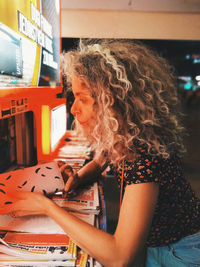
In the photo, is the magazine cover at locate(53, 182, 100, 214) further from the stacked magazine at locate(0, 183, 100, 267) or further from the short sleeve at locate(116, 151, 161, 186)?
the short sleeve at locate(116, 151, 161, 186)

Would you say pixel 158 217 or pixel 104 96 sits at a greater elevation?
pixel 104 96

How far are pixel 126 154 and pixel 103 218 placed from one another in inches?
14.7

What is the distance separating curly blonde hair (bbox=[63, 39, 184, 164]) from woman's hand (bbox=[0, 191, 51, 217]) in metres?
0.34

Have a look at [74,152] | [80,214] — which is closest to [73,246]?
[80,214]

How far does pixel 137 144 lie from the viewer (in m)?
0.96

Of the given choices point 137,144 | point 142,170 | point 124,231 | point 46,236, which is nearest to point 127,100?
point 137,144

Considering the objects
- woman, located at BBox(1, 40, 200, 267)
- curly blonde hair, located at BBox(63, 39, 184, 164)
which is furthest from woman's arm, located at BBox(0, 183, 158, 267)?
curly blonde hair, located at BBox(63, 39, 184, 164)

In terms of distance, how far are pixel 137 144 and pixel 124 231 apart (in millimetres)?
348

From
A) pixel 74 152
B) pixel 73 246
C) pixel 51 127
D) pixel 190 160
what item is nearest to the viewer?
pixel 73 246

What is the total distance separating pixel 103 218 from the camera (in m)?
1.11

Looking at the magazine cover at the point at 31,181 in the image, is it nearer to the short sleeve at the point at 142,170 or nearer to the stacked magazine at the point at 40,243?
the stacked magazine at the point at 40,243

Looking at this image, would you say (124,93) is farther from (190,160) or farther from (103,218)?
(190,160)

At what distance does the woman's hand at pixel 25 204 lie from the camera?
92 centimetres

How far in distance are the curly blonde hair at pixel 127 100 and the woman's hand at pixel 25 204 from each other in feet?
1.11
